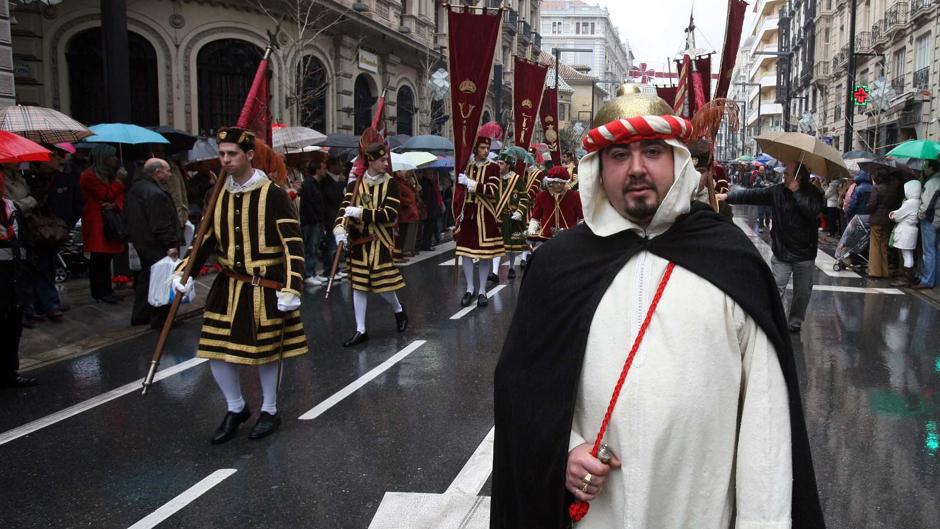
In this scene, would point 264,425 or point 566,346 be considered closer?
point 566,346

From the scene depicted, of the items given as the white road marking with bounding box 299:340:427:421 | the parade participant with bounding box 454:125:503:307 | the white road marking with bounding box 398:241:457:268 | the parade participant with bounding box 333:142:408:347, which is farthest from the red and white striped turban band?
the white road marking with bounding box 398:241:457:268

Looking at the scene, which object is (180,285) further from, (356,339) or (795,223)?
(795,223)

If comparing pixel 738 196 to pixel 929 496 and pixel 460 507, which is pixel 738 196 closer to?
pixel 929 496

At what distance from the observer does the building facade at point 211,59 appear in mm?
16750

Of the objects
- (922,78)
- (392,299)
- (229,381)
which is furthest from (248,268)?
(922,78)

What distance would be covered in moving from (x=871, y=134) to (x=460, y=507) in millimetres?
37673

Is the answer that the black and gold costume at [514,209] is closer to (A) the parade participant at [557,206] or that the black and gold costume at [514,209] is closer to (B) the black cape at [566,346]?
(A) the parade participant at [557,206]

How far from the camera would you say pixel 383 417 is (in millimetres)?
5688

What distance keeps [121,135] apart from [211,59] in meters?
10.5

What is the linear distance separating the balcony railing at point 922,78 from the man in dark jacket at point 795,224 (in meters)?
23.5

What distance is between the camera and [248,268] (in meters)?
5.10

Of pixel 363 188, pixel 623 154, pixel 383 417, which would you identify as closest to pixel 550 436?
pixel 623 154

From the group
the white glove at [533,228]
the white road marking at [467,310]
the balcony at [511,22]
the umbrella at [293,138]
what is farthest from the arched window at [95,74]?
the balcony at [511,22]

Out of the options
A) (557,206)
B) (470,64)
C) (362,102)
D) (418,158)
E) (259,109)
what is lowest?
(557,206)
